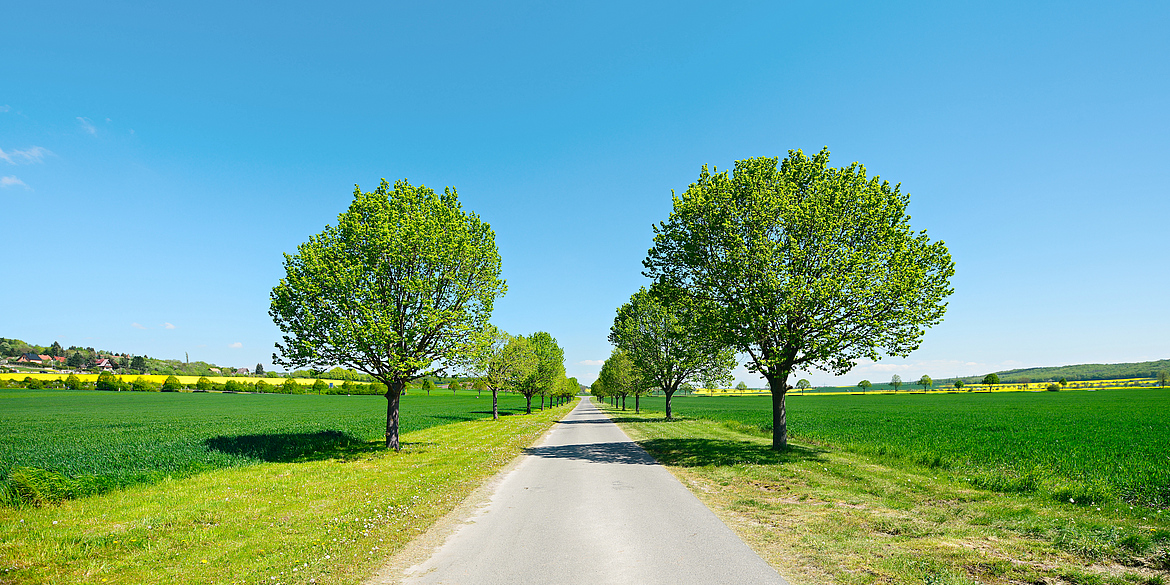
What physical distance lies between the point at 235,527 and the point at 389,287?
42.6 ft

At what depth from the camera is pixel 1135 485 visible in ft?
42.1

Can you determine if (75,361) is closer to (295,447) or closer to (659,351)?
(295,447)

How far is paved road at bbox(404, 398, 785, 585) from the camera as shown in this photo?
23.1 feet

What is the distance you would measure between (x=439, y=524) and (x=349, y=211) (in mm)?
16578

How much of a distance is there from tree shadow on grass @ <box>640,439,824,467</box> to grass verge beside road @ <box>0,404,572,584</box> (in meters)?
8.07

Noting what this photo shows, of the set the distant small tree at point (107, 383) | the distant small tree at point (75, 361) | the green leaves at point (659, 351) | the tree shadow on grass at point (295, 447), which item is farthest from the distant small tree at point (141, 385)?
the green leaves at point (659, 351)

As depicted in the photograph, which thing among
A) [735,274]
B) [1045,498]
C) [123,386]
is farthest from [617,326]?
[123,386]

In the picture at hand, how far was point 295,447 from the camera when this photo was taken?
23516mm

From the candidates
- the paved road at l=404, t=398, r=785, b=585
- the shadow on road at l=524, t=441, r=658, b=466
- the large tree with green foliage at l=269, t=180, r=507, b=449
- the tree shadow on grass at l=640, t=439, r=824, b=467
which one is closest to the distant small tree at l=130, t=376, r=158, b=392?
the large tree with green foliage at l=269, t=180, r=507, b=449

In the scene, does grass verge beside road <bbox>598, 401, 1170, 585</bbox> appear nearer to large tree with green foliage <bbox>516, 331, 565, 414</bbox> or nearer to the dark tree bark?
the dark tree bark

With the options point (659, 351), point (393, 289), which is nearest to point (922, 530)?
point (393, 289)

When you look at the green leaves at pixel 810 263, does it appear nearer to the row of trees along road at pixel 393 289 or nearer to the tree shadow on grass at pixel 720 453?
the tree shadow on grass at pixel 720 453

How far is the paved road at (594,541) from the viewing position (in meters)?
7.04

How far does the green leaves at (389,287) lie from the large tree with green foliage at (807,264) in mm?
11253
